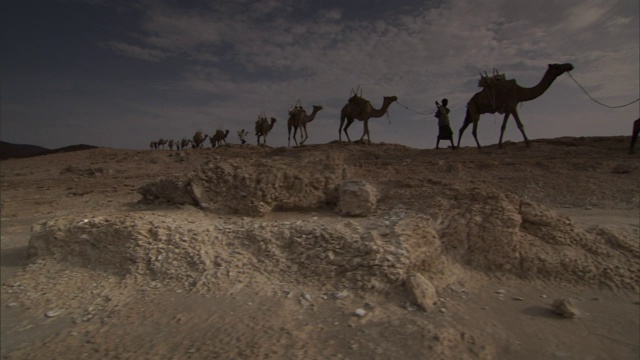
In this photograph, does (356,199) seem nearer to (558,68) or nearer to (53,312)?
(53,312)

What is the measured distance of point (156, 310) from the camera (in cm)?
352

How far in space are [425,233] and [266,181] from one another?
2.07 meters

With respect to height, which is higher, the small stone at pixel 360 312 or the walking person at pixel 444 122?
the walking person at pixel 444 122

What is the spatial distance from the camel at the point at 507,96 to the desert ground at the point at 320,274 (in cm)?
625

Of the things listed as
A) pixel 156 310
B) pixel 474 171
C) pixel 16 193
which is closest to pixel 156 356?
pixel 156 310

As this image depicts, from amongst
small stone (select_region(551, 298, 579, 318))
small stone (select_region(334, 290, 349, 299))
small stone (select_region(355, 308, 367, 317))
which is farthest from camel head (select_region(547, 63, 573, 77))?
small stone (select_region(355, 308, 367, 317))

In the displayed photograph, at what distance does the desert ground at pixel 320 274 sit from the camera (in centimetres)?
304

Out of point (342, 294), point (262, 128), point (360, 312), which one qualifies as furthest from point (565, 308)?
point (262, 128)

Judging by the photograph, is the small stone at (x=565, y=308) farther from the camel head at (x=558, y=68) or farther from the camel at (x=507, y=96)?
the camel head at (x=558, y=68)

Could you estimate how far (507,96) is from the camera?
11453 mm

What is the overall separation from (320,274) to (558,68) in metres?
10.5

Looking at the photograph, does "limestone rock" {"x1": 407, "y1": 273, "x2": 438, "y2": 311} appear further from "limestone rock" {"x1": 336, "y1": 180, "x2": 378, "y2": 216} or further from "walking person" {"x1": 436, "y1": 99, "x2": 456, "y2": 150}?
"walking person" {"x1": 436, "y1": 99, "x2": 456, "y2": 150}

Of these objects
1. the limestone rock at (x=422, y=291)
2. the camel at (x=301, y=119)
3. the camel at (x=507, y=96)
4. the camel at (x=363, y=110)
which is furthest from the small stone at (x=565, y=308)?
the camel at (x=301, y=119)

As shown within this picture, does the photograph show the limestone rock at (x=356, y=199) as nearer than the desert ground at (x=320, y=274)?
No
